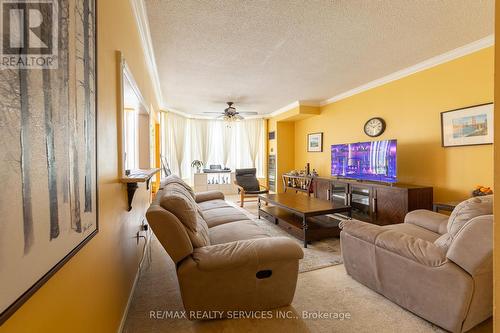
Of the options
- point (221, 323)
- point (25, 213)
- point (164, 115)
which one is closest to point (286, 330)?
point (221, 323)

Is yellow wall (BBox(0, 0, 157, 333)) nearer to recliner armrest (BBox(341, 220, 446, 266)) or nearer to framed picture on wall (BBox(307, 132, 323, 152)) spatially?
recliner armrest (BBox(341, 220, 446, 266))

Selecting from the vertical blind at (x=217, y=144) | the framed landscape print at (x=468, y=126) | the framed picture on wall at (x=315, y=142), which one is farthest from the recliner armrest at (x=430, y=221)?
the vertical blind at (x=217, y=144)

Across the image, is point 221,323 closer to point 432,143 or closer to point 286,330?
point 286,330

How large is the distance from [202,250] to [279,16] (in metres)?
2.19

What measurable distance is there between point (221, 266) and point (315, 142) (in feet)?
15.6

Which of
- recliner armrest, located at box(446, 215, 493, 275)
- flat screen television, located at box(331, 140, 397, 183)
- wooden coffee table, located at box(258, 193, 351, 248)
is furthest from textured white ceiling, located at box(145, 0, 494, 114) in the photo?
wooden coffee table, located at box(258, 193, 351, 248)

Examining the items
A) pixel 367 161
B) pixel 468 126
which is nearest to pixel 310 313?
pixel 367 161

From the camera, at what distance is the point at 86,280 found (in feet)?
3.32

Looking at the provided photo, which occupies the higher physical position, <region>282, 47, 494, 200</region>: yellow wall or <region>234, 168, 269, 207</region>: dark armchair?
<region>282, 47, 494, 200</region>: yellow wall

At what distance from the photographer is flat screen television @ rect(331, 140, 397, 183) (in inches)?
138

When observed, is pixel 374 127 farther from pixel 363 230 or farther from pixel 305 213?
pixel 363 230

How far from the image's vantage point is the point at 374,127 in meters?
4.13

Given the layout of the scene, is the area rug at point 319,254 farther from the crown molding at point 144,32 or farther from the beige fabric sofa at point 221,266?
the crown molding at point 144,32

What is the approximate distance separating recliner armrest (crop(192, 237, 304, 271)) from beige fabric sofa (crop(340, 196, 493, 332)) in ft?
2.24
